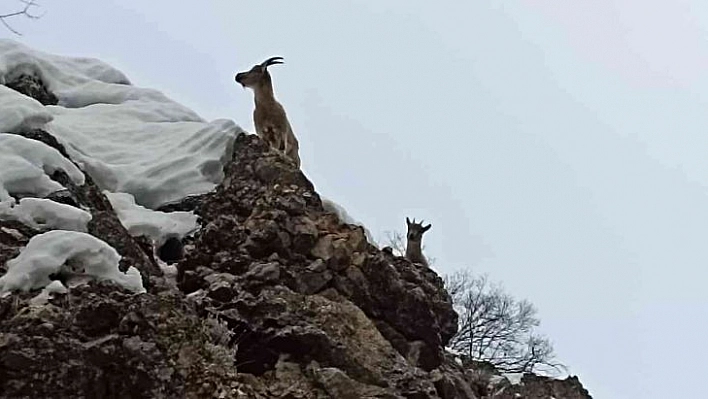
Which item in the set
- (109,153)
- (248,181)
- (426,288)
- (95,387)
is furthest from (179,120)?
(95,387)

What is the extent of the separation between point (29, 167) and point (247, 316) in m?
2.38

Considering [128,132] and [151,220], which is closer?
[151,220]

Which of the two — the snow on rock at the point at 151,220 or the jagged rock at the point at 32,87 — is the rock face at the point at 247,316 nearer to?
the snow on rock at the point at 151,220

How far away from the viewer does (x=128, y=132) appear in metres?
12.6

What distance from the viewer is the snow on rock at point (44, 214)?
24.7 feet

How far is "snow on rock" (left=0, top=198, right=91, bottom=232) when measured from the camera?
297 inches

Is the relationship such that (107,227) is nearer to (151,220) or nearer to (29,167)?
(29,167)

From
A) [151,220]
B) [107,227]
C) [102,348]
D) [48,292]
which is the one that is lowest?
[102,348]

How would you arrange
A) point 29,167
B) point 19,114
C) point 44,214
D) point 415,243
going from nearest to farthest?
point 44,214 < point 29,167 < point 19,114 < point 415,243

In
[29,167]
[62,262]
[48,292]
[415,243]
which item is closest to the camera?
[48,292]

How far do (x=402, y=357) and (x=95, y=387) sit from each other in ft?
11.6

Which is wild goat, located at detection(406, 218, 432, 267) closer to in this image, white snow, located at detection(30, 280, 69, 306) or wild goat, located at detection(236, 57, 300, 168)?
wild goat, located at detection(236, 57, 300, 168)

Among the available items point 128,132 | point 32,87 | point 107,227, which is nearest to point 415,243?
point 128,132

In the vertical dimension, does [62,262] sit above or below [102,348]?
above
